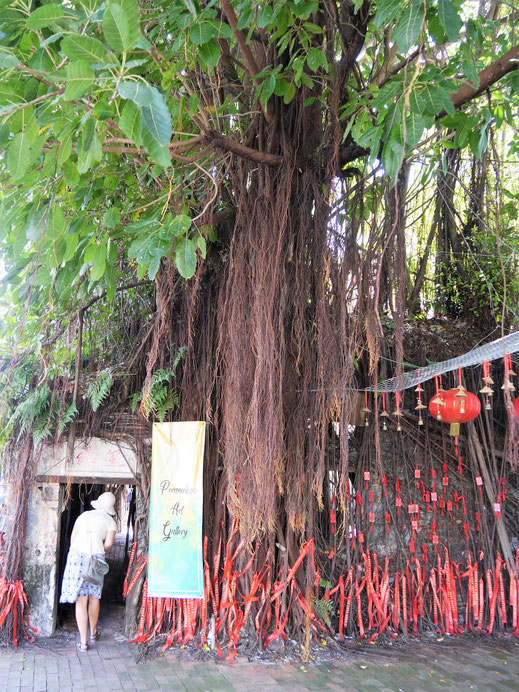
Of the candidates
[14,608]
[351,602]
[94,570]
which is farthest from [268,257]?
[14,608]

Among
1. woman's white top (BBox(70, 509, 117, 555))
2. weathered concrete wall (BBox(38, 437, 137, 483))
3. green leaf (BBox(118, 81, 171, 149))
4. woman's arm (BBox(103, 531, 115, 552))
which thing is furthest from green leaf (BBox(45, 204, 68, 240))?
woman's arm (BBox(103, 531, 115, 552))

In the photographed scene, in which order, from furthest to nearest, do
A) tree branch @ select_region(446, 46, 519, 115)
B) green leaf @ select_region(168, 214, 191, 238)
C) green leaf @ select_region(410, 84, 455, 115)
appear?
green leaf @ select_region(168, 214, 191, 238), tree branch @ select_region(446, 46, 519, 115), green leaf @ select_region(410, 84, 455, 115)

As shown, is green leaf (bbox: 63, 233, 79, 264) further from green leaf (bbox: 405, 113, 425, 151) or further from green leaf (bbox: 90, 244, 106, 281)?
green leaf (bbox: 405, 113, 425, 151)

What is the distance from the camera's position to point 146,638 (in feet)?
13.2

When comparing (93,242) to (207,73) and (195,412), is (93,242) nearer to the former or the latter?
(207,73)

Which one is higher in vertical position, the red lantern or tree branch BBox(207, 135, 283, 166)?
tree branch BBox(207, 135, 283, 166)

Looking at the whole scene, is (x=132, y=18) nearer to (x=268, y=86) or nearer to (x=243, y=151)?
(x=268, y=86)

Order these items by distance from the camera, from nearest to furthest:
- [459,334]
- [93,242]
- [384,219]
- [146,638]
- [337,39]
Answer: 1. [93,242]
2. [384,219]
3. [337,39]
4. [146,638]
5. [459,334]

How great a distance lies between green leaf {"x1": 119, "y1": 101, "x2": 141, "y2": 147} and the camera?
1.83 meters

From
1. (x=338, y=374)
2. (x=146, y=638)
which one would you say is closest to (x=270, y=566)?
(x=146, y=638)

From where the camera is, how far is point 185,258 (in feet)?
8.57

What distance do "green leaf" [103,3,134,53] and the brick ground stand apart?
3.45 m

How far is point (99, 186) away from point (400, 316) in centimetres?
185

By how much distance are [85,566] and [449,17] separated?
403cm
